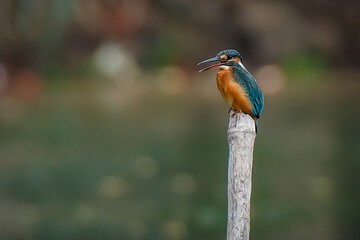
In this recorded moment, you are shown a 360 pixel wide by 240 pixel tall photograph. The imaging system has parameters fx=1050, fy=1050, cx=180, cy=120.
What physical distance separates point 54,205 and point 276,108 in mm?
3279

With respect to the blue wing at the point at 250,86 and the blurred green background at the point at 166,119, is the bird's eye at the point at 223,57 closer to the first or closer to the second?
the blue wing at the point at 250,86

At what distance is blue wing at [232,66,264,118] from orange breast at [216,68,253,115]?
0.01m

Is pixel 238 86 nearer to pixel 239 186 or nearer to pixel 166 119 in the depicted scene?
pixel 239 186

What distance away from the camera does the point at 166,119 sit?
935 centimetres

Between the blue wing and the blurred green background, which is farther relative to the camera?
the blurred green background

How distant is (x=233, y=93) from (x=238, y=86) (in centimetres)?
3

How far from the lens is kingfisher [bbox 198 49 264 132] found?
325 centimetres

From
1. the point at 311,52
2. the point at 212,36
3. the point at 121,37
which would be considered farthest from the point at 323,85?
the point at 121,37

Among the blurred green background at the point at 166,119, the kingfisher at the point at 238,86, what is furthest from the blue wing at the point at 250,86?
the blurred green background at the point at 166,119

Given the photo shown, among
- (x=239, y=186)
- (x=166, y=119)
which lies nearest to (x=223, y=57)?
(x=239, y=186)

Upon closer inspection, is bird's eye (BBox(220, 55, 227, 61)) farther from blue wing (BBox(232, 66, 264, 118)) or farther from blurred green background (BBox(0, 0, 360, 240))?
blurred green background (BBox(0, 0, 360, 240))

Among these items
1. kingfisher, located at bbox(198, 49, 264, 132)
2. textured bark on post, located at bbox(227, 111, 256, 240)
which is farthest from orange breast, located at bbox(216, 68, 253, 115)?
textured bark on post, located at bbox(227, 111, 256, 240)

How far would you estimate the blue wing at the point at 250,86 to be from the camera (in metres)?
3.25

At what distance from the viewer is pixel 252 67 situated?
38.1 feet
